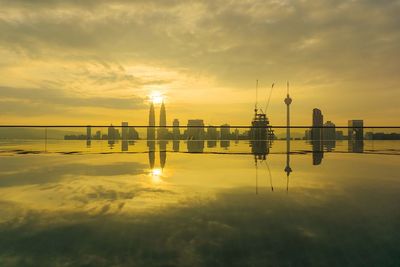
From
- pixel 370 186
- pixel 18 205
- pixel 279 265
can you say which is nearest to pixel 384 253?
pixel 279 265

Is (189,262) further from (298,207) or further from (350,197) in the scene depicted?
(350,197)

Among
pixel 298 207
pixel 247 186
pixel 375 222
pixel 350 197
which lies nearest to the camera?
pixel 375 222

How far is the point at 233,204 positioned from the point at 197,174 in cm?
481

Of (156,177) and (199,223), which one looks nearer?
(199,223)

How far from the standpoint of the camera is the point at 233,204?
6629 mm

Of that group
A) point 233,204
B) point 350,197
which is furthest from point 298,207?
point 350,197

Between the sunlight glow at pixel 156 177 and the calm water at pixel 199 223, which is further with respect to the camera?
the sunlight glow at pixel 156 177

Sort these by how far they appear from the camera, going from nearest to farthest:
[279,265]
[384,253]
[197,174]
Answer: [279,265]
[384,253]
[197,174]

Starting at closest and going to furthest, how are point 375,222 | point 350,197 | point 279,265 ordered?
point 279,265, point 375,222, point 350,197

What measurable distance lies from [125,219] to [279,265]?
2875 mm

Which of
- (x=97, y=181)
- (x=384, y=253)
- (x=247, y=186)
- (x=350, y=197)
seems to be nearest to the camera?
(x=384, y=253)

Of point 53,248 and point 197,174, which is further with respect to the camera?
point 197,174

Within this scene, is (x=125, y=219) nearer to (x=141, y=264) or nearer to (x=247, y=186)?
(x=141, y=264)

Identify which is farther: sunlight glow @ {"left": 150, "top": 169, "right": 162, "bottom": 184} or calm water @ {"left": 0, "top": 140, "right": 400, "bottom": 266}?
sunlight glow @ {"left": 150, "top": 169, "right": 162, "bottom": 184}
